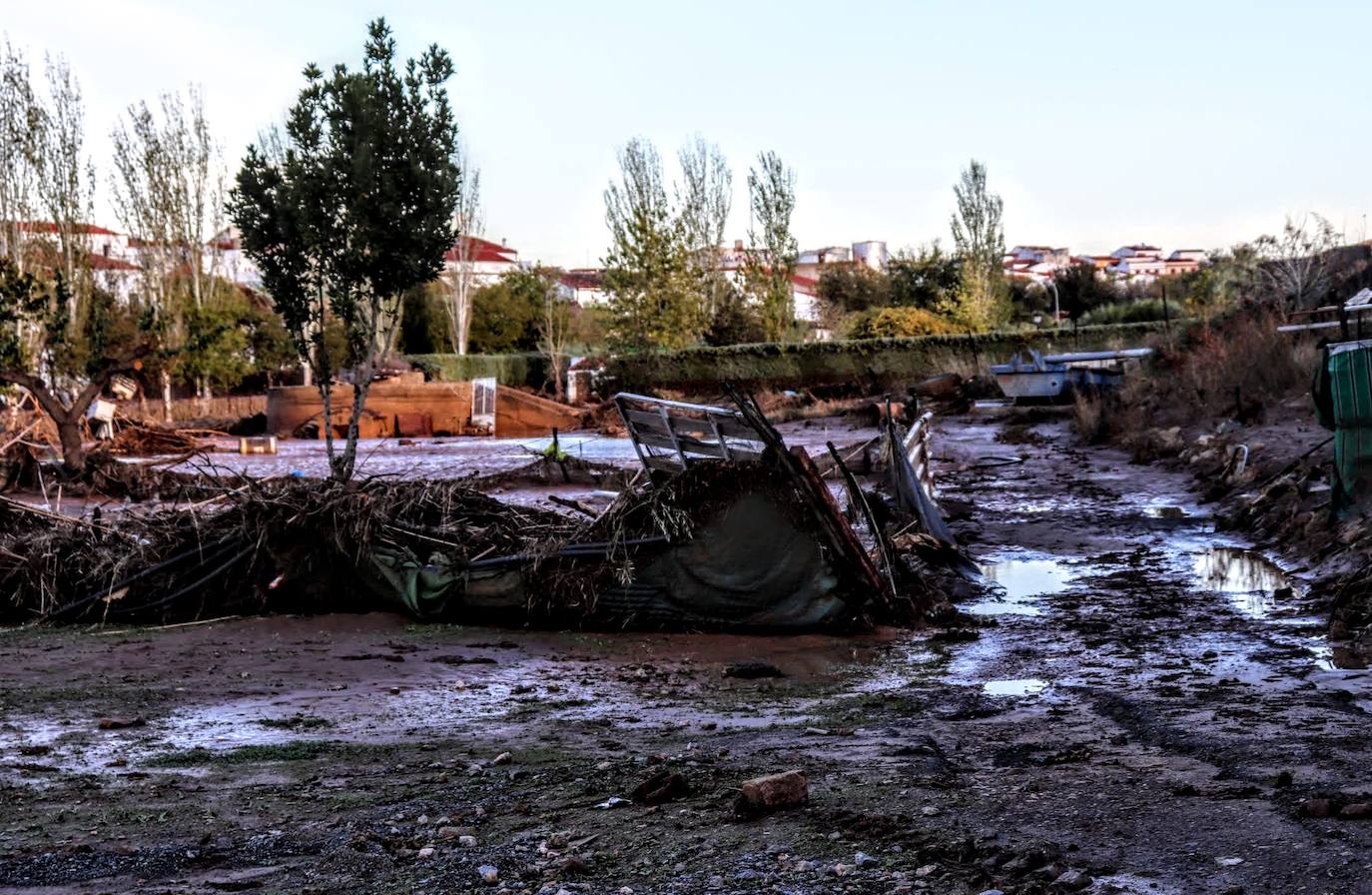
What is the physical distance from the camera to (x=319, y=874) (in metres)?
4.42

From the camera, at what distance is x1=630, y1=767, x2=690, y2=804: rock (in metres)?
5.11

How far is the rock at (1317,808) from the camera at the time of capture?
444cm

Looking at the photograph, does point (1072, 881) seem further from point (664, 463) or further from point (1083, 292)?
point (1083, 292)

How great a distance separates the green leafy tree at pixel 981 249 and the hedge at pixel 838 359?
48.6ft

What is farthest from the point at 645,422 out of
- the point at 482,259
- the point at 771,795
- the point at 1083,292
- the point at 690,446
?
the point at 482,259

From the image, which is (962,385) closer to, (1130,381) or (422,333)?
(1130,381)

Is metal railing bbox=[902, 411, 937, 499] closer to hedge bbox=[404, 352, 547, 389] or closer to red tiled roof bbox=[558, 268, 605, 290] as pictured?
hedge bbox=[404, 352, 547, 389]

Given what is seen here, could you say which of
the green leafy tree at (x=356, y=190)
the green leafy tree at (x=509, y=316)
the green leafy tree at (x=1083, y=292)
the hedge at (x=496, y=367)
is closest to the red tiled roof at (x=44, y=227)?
the hedge at (x=496, y=367)

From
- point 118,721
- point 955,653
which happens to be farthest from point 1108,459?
point 118,721

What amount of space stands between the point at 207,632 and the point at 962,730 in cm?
570

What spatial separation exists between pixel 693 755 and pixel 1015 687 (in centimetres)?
277

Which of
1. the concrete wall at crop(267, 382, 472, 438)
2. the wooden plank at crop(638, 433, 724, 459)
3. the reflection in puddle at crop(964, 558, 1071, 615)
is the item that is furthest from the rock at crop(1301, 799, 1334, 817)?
the concrete wall at crop(267, 382, 472, 438)

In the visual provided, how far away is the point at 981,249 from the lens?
65.2 meters

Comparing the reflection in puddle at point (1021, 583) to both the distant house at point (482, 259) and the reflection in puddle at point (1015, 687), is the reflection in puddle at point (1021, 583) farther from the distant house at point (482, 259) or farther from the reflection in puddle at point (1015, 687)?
the distant house at point (482, 259)
